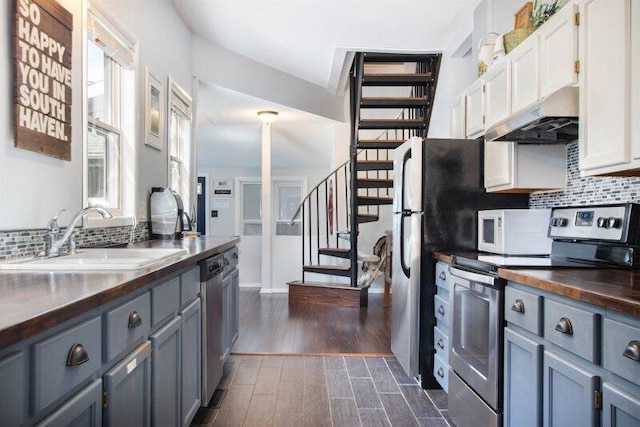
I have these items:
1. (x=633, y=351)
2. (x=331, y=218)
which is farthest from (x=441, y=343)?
(x=331, y=218)

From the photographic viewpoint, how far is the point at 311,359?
309 cm

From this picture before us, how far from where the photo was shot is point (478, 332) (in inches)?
76.0

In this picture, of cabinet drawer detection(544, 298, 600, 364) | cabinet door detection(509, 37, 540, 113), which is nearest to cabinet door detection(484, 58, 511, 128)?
cabinet door detection(509, 37, 540, 113)

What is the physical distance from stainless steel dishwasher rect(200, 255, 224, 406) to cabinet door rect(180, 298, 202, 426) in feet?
0.17

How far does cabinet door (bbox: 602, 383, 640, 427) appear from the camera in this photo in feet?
3.40

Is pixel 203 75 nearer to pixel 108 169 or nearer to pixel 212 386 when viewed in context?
pixel 108 169

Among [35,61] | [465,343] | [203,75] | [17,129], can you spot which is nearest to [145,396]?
[17,129]

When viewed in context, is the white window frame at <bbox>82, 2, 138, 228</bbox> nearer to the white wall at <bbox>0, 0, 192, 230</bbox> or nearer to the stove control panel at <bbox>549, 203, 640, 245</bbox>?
the white wall at <bbox>0, 0, 192, 230</bbox>

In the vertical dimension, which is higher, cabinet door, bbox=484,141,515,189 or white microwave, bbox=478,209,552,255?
cabinet door, bbox=484,141,515,189

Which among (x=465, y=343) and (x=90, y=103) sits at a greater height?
(x=90, y=103)

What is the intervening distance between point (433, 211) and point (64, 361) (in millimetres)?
2188

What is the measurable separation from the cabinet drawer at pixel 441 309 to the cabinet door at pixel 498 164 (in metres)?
0.78

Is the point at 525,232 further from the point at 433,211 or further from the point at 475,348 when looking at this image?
the point at 475,348

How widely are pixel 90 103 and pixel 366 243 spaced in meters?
4.02
